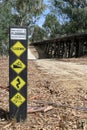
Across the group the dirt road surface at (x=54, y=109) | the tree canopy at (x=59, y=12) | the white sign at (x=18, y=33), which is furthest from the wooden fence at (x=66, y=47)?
the white sign at (x=18, y=33)

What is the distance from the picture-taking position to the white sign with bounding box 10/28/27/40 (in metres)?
5.59

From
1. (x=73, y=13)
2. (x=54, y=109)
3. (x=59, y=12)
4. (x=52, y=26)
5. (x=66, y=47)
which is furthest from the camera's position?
(x=52, y=26)

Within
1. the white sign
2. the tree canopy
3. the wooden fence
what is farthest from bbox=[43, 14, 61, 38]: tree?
the white sign

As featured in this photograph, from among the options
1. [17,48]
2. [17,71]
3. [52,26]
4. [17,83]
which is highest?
[17,48]

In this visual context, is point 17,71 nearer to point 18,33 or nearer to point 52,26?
point 18,33

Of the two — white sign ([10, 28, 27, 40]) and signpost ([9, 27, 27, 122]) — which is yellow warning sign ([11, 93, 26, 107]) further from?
white sign ([10, 28, 27, 40])

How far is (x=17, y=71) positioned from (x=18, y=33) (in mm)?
541

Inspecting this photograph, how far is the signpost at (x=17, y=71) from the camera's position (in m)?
5.60

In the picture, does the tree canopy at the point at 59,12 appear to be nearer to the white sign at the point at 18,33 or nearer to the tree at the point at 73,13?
the tree at the point at 73,13

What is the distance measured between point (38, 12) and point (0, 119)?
151ft

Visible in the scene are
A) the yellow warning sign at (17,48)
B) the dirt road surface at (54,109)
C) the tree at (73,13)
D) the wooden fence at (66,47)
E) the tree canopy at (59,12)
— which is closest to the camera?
the dirt road surface at (54,109)

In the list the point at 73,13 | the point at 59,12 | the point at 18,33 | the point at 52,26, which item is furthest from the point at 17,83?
the point at 52,26

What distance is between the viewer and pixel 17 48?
5.61 meters

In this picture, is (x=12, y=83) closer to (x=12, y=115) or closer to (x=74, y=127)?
(x=12, y=115)
